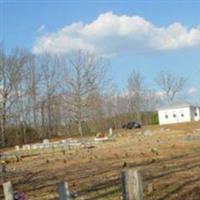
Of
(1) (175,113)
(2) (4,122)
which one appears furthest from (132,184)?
Answer: (1) (175,113)

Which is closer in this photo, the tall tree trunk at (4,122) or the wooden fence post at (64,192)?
the wooden fence post at (64,192)

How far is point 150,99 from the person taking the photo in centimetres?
11825

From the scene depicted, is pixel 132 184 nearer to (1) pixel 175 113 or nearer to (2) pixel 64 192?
(2) pixel 64 192

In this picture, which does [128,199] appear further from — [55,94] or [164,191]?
[55,94]

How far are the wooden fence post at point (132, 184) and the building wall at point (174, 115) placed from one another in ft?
340

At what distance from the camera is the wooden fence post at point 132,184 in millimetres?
5227

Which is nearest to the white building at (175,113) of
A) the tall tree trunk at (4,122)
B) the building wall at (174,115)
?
the building wall at (174,115)

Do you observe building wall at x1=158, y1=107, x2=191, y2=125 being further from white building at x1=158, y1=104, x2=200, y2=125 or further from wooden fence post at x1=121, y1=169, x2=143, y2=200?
wooden fence post at x1=121, y1=169, x2=143, y2=200

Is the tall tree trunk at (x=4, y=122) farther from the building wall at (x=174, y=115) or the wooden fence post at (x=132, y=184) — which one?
the wooden fence post at (x=132, y=184)

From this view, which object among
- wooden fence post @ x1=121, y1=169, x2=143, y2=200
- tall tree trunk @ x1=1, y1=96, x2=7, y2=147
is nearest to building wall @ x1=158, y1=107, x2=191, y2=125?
tall tree trunk @ x1=1, y1=96, x2=7, y2=147

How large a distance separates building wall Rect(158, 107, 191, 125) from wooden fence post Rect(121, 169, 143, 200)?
340 ft

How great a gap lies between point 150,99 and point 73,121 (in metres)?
33.8

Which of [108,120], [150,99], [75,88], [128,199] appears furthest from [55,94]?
[128,199]

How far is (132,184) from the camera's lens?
525cm
